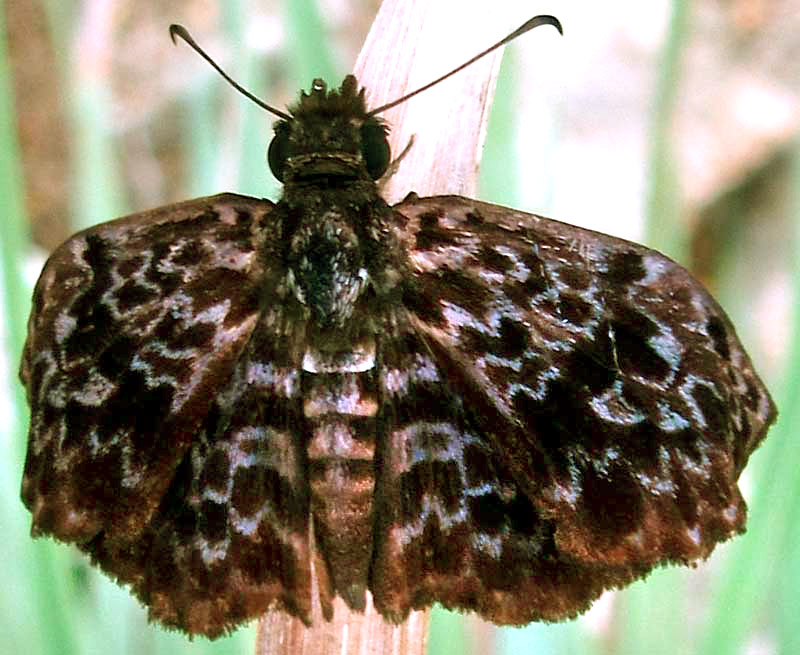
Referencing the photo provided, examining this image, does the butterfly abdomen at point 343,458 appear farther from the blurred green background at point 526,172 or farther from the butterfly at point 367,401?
the blurred green background at point 526,172

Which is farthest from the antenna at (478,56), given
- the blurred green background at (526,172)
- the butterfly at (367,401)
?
the blurred green background at (526,172)

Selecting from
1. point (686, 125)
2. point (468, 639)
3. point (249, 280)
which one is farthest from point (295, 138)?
point (686, 125)

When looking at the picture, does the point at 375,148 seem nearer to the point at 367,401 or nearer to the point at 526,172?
the point at 367,401

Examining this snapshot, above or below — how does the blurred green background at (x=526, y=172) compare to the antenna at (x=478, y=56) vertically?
below

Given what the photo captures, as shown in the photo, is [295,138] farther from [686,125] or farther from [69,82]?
[686,125]

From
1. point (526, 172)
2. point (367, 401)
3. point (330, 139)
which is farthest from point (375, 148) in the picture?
point (526, 172)

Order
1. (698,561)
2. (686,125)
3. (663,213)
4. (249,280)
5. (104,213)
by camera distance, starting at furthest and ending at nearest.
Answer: (686,125) < (104,213) < (663,213) < (249,280) < (698,561)
